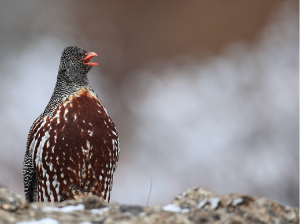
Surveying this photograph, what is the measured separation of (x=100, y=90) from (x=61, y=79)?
8.66 meters

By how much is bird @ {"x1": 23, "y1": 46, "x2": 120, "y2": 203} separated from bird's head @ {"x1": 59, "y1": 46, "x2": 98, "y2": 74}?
0.45m

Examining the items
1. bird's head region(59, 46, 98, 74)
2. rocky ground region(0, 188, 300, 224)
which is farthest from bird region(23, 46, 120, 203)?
rocky ground region(0, 188, 300, 224)

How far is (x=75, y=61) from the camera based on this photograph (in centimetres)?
542

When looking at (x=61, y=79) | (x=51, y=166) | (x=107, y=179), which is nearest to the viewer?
(x=51, y=166)

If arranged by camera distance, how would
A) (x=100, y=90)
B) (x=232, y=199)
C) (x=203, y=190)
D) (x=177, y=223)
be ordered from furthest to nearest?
1. (x=100, y=90)
2. (x=203, y=190)
3. (x=232, y=199)
4. (x=177, y=223)

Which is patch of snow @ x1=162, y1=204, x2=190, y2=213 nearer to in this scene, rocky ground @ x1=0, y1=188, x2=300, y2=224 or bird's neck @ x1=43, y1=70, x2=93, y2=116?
rocky ground @ x1=0, y1=188, x2=300, y2=224

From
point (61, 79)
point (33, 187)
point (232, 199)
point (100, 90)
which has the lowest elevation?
point (232, 199)

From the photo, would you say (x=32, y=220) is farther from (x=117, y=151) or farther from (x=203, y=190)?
(x=117, y=151)

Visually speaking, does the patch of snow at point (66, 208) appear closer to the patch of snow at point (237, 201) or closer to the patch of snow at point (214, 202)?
the patch of snow at point (214, 202)

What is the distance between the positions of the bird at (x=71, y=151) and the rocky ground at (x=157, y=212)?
1.71 m

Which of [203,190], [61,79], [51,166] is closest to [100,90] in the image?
[61,79]

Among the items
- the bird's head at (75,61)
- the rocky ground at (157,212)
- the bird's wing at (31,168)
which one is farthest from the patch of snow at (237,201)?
Result: the bird's head at (75,61)

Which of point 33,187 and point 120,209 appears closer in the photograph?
point 120,209

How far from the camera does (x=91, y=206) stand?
2801 millimetres
